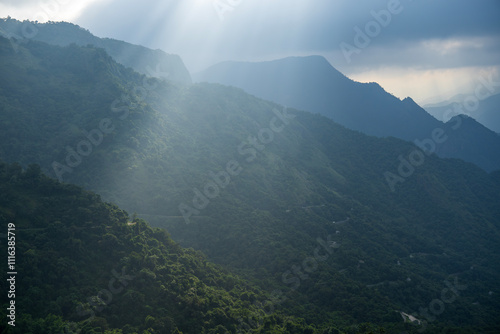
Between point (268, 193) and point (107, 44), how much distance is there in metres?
101

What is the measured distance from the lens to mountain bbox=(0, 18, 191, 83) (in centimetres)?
12475

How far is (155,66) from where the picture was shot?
514ft

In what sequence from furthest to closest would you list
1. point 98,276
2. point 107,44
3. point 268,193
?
point 107,44 < point 268,193 < point 98,276

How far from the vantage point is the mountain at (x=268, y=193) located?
57.7m

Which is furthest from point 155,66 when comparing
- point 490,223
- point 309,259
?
point 490,223

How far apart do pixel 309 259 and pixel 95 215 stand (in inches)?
1443

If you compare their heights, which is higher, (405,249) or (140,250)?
(405,249)

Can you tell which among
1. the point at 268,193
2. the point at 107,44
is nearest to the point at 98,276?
the point at 268,193

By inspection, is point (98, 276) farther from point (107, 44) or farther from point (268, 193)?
point (107, 44)

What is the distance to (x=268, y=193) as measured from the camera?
3428 inches

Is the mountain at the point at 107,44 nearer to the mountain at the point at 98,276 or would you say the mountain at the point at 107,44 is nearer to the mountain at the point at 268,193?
the mountain at the point at 268,193

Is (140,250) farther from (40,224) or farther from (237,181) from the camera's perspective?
(237,181)

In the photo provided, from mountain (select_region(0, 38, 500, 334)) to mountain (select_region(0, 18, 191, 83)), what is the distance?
103ft

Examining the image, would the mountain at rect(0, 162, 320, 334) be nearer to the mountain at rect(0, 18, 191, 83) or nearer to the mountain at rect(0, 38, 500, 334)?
the mountain at rect(0, 38, 500, 334)
